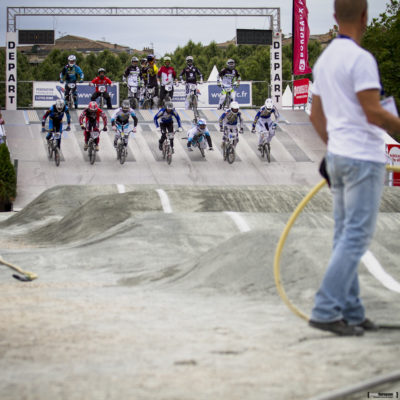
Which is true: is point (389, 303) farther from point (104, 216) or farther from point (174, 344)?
point (104, 216)

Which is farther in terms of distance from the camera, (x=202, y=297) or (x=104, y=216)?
(x=104, y=216)

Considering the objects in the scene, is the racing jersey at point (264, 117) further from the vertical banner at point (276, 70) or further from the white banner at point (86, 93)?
the vertical banner at point (276, 70)

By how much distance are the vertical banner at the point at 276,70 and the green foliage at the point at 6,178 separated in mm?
17890

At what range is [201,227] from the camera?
432 inches

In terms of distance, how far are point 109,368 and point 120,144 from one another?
24.2 metres

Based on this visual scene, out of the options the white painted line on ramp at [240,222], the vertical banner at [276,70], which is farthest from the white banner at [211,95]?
the white painted line on ramp at [240,222]

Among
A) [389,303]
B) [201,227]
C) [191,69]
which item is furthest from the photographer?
[191,69]

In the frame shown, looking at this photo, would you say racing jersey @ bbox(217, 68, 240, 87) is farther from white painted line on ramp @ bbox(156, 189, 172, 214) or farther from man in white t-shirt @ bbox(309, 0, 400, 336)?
man in white t-shirt @ bbox(309, 0, 400, 336)

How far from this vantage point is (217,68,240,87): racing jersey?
32.3m

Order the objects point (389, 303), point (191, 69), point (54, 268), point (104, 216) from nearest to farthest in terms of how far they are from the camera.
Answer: point (389, 303) → point (54, 268) → point (104, 216) → point (191, 69)

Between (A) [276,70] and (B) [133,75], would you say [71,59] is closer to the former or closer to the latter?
(B) [133,75]

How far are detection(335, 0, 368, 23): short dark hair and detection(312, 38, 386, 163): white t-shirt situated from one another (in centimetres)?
15

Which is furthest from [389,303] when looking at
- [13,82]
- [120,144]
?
[13,82]

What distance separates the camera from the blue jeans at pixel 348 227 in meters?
4.63
